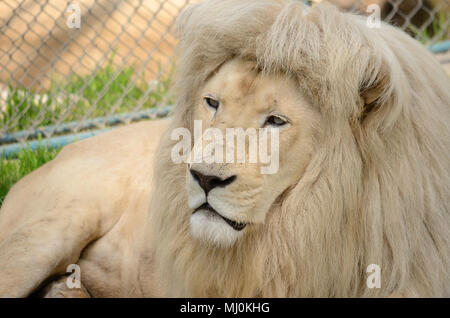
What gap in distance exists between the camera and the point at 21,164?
468 cm

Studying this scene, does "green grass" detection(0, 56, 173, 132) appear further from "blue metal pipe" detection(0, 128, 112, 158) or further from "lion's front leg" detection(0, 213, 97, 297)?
"lion's front leg" detection(0, 213, 97, 297)

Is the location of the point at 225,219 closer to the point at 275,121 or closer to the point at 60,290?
the point at 275,121

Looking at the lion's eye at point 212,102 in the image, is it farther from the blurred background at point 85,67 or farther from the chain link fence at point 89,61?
the chain link fence at point 89,61

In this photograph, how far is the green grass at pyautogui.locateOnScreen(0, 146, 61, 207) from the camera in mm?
4531

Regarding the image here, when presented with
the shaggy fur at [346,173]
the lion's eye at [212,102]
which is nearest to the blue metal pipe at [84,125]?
the lion's eye at [212,102]

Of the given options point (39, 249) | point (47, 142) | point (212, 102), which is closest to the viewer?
point (212, 102)

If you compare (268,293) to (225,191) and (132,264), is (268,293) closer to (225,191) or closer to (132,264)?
(225,191)

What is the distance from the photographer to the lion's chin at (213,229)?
2.56 meters

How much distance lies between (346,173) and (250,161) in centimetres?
37

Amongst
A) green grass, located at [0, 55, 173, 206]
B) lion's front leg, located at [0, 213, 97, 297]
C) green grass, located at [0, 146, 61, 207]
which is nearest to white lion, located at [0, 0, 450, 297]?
lion's front leg, located at [0, 213, 97, 297]

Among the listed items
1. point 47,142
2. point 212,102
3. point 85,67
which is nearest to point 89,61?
point 85,67

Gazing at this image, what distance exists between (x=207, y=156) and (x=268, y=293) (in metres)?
0.60

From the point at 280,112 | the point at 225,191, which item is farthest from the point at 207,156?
the point at 280,112
